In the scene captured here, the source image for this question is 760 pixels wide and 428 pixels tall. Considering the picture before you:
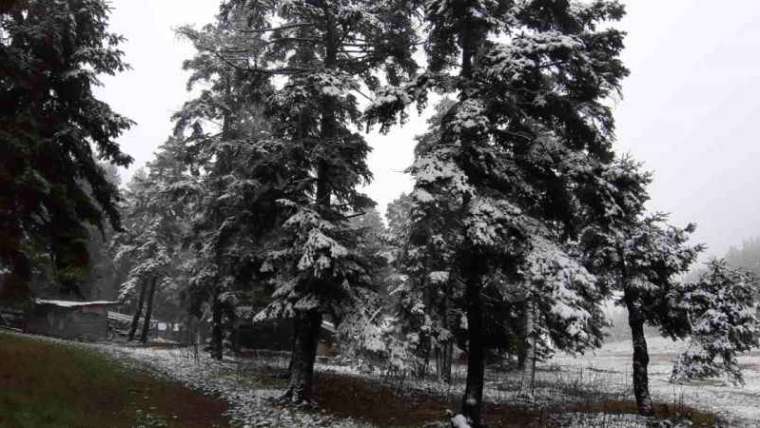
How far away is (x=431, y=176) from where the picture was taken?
35.3 ft

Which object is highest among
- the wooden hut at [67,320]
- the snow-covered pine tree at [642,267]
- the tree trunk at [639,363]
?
the snow-covered pine tree at [642,267]

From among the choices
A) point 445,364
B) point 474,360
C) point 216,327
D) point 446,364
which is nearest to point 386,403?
point 474,360

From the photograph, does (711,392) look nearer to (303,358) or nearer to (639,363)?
(639,363)

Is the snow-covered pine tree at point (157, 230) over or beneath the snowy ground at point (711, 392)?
over

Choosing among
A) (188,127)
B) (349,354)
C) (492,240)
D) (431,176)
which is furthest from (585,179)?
(188,127)

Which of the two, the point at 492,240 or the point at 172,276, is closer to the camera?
the point at 492,240

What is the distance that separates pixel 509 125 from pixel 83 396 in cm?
1324

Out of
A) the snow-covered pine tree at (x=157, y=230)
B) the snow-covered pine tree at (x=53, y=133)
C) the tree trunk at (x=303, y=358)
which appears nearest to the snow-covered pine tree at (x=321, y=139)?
the tree trunk at (x=303, y=358)

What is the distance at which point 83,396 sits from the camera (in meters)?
11.7

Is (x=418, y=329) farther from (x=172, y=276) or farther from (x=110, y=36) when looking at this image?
(x=172, y=276)

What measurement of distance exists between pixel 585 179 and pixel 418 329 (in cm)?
1296

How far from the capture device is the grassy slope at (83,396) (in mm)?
9391

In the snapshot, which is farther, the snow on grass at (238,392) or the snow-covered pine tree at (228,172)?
the snow-covered pine tree at (228,172)

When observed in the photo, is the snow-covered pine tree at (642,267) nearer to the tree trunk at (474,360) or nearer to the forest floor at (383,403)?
the forest floor at (383,403)
